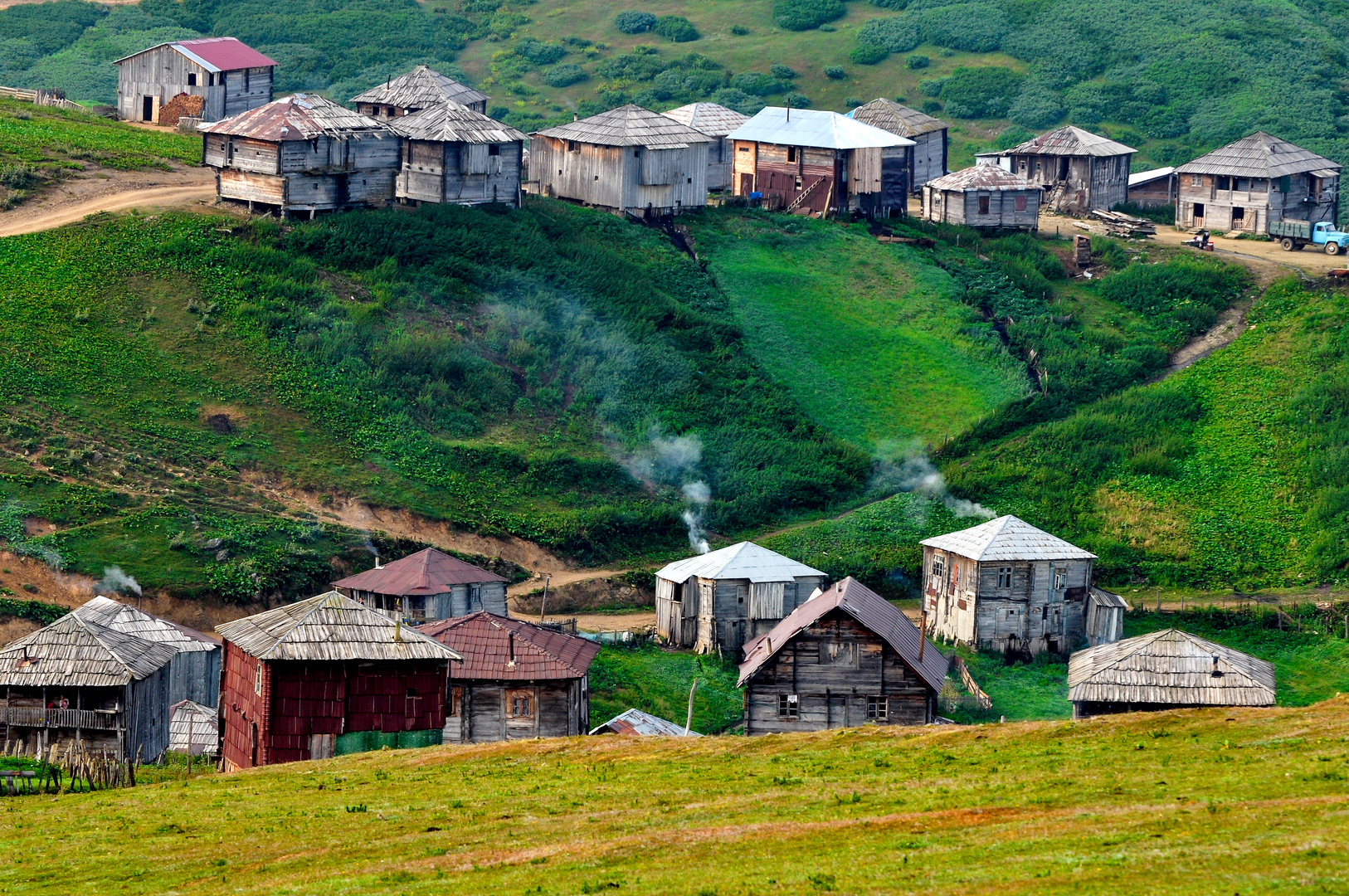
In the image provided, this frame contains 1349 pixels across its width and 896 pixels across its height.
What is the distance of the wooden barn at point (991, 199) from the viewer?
3383 inches

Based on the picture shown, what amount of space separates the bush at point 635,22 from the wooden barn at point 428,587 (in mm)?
78113

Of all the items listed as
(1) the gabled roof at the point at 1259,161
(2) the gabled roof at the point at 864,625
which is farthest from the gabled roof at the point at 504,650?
(1) the gabled roof at the point at 1259,161

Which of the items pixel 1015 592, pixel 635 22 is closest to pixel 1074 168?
pixel 1015 592

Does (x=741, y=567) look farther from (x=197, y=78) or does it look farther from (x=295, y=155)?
(x=197, y=78)

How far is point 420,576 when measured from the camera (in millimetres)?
54219

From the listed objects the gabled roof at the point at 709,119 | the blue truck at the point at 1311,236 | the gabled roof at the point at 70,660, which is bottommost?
the gabled roof at the point at 70,660

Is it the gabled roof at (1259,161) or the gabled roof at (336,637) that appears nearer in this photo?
the gabled roof at (336,637)

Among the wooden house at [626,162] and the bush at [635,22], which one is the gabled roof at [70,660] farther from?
the bush at [635,22]

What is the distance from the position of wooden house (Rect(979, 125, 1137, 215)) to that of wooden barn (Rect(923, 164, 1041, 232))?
5.08 meters

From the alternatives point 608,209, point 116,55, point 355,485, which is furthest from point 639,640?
point 116,55

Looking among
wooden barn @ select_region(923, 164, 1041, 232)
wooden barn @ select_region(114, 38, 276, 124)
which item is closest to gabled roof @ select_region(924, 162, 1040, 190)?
wooden barn @ select_region(923, 164, 1041, 232)

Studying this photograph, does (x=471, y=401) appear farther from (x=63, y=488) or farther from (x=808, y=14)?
(x=808, y=14)

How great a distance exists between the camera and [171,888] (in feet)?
88.3

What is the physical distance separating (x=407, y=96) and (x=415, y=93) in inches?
17.9
